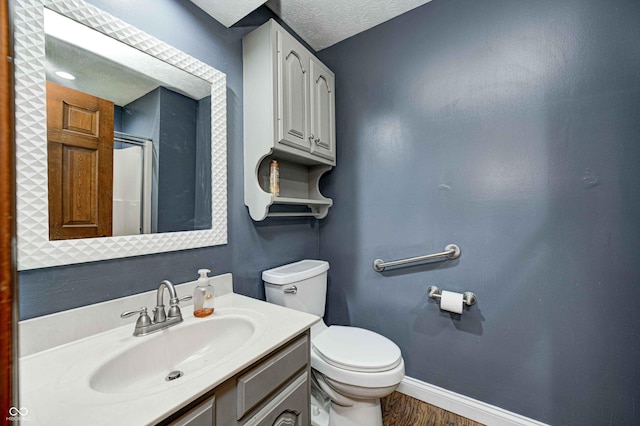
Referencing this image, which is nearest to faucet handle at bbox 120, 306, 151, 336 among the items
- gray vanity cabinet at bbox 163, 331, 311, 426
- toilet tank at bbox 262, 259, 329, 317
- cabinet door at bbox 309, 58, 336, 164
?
gray vanity cabinet at bbox 163, 331, 311, 426

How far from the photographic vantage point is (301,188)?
1836 mm

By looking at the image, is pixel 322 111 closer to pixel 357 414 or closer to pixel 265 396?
pixel 265 396

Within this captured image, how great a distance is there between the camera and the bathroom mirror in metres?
0.72

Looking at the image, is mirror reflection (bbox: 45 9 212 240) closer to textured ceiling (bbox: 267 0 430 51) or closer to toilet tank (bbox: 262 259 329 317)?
toilet tank (bbox: 262 259 329 317)

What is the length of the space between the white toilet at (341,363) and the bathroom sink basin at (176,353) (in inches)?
16.6

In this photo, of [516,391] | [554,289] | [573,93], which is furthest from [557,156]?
[516,391]

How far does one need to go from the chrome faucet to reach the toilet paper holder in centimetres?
128

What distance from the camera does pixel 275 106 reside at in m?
1.29

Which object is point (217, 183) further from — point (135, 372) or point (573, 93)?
point (573, 93)

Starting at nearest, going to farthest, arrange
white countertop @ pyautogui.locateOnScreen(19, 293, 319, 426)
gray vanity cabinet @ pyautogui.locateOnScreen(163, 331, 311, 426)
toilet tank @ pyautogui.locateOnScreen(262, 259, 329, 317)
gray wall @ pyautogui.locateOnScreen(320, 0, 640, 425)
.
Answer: white countertop @ pyautogui.locateOnScreen(19, 293, 319, 426), gray vanity cabinet @ pyautogui.locateOnScreen(163, 331, 311, 426), gray wall @ pyautogui.locateOnScreen(320, 0, 640, 425), toilet tank @ pyautogui.locateOnScreen(262, 259, 329, 317)

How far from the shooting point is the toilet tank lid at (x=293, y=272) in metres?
1.38

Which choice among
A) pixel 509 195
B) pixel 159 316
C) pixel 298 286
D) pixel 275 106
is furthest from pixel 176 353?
pixel 509 195

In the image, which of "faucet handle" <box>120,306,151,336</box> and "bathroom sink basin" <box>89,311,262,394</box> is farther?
"faucet handle" <box>120,306,151,336</box>

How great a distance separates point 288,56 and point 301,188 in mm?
825
